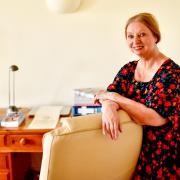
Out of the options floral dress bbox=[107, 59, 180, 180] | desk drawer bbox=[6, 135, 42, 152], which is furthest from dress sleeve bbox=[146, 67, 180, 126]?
desk drawer bbox=[6, 135, 42, 152]

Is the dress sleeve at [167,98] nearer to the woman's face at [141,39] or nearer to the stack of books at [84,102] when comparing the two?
the woman's face at [141,39]

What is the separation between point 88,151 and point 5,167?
996 mm

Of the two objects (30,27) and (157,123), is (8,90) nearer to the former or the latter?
(30,27)

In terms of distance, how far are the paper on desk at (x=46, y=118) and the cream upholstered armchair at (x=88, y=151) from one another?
724mm

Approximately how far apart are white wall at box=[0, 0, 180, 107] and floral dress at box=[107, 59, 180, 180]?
37.8 inches

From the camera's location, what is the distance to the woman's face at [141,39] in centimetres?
136

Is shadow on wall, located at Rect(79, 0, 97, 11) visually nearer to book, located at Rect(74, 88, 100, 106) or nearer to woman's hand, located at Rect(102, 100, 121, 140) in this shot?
book, located at Rect(74, 88, 100, 106)

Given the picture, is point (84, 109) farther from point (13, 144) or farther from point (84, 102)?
point (13, 144)

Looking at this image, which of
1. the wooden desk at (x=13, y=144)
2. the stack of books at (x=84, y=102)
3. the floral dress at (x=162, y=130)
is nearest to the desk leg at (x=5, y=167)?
the wooden desk at (x=13, y=144)

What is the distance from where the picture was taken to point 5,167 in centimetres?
191

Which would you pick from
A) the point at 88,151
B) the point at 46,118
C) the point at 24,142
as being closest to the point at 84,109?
the point at 46,118

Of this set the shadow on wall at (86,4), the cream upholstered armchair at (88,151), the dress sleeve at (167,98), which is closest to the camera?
the cream upholstered armchair at (88,151)

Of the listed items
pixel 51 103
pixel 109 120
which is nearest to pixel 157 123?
pixel 109 120

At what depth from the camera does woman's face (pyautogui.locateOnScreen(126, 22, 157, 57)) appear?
53.5 inches
